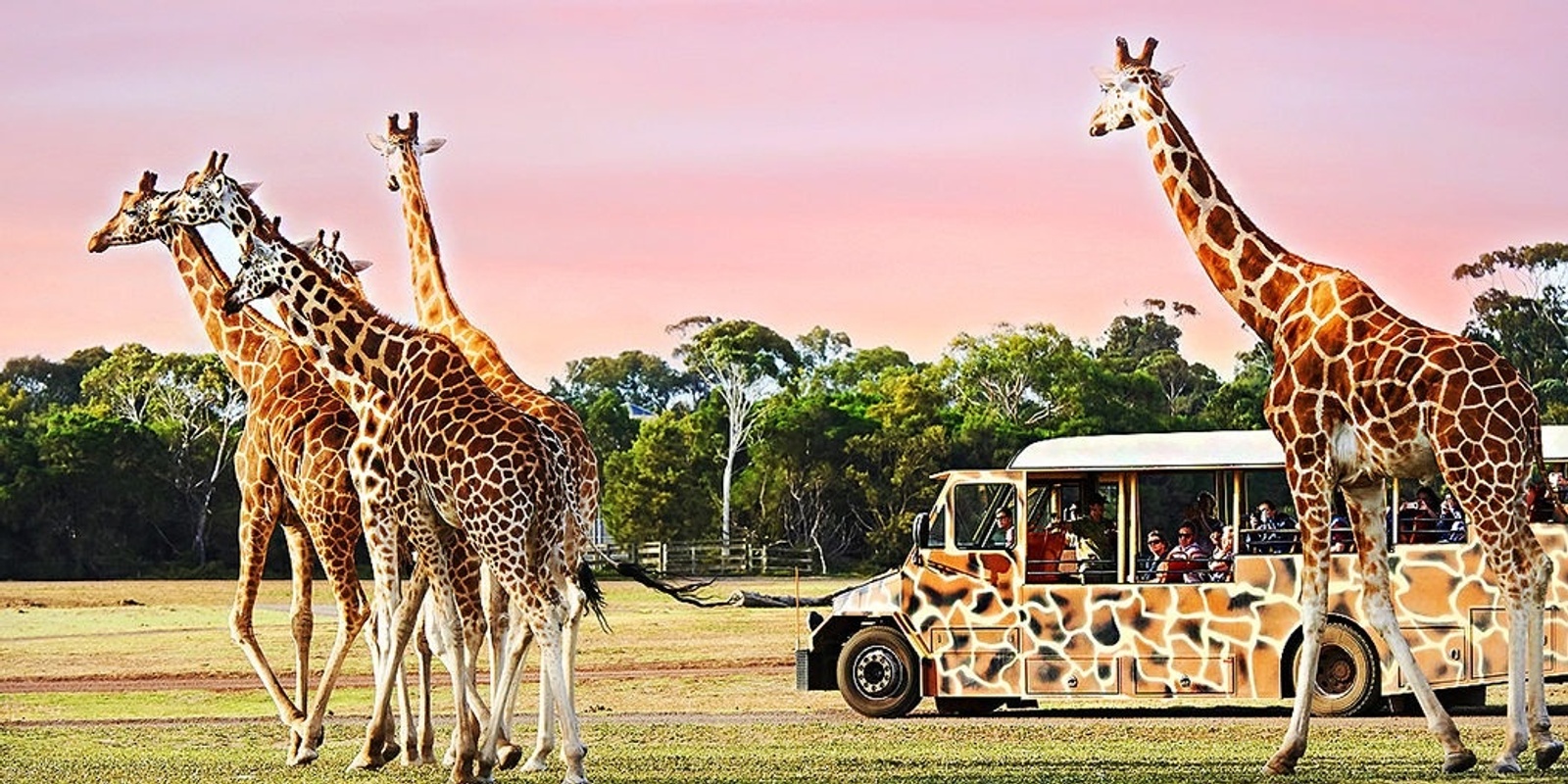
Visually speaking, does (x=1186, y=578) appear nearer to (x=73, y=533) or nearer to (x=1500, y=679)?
(x=1500, y=679)

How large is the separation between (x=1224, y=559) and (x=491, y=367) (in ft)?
25.3

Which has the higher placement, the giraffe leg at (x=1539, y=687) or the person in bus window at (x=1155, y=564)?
the person in bus window at (x=1155, y=564)

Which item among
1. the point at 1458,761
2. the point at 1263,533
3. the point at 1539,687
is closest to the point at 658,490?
the point at 1263,533

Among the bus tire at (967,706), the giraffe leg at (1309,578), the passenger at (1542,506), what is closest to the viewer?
the giraffe leg at (1309,578)

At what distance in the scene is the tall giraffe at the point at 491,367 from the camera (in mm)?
16578

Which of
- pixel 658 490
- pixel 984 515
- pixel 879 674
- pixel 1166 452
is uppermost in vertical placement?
pixel 658 490

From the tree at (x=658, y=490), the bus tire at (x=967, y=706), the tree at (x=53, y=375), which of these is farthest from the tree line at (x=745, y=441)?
the bus tire at (x=967, y=706)

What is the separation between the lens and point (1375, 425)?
15.4 meters

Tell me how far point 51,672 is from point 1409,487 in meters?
20.1

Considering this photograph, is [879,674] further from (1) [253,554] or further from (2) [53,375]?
(2) [53,375]

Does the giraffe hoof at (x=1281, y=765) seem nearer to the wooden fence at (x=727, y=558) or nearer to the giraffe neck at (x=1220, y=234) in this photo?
the giraffe neck at (x=1220, y=234)

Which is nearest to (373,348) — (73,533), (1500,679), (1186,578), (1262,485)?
(1186,578)

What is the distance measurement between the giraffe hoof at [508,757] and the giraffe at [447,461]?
21.6 inches

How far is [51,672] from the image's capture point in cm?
3328
